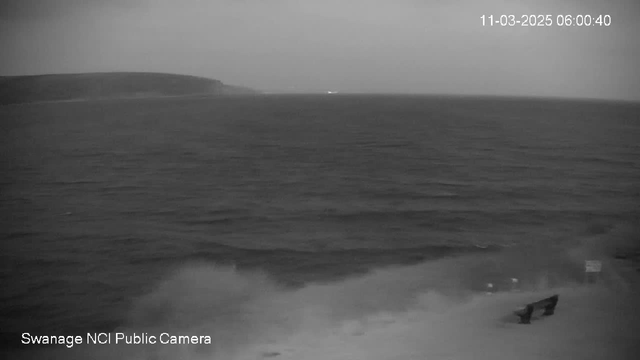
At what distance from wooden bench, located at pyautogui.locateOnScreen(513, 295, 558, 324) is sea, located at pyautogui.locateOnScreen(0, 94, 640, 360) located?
5.8 inches

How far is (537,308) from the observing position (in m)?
2.87

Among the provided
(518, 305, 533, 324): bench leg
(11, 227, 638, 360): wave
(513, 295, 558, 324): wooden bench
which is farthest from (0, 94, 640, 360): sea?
(518, 305, 533, 324): bench leg

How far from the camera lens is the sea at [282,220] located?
286 centimetres

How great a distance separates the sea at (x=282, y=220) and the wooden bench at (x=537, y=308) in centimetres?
15

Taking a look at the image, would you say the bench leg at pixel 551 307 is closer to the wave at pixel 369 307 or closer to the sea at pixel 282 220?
the wave at pixel 369 307

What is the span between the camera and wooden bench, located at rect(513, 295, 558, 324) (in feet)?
9.09

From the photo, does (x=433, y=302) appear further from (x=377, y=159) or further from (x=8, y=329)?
(x=8, y=329)

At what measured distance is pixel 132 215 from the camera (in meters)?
3.27

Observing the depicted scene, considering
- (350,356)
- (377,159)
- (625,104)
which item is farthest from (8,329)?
(625,104)

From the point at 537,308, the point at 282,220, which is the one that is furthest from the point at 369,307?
the point at 537,308

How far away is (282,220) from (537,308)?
5.61 feet

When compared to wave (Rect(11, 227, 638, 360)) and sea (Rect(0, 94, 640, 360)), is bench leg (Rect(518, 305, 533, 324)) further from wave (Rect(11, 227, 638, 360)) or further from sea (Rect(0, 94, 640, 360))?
sea (Rect(0, 94, 640, 360))

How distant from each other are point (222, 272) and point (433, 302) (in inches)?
52.3

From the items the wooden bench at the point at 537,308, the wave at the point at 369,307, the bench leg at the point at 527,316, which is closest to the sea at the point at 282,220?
the wave at the point at 369,307
